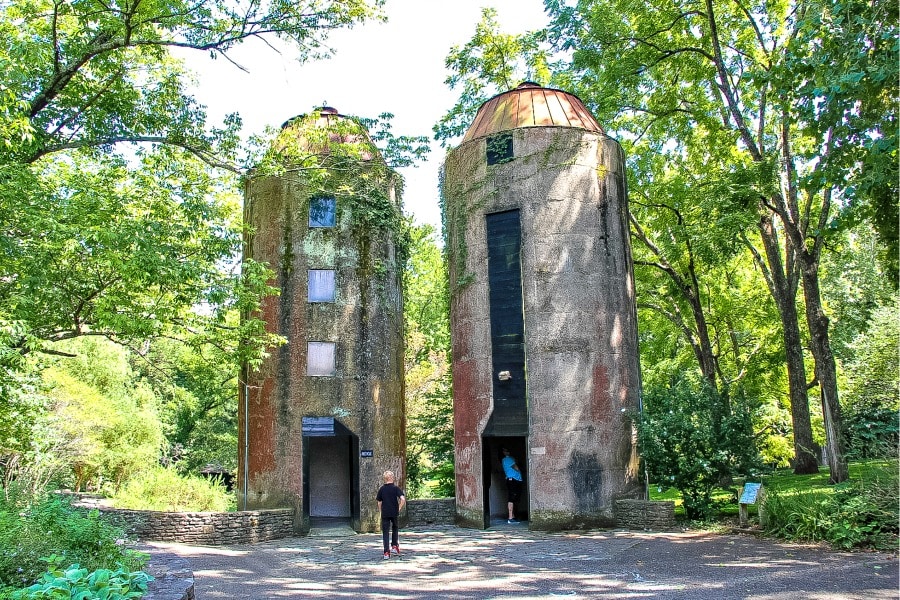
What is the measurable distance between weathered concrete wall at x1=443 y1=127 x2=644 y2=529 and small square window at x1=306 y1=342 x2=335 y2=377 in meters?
3.49

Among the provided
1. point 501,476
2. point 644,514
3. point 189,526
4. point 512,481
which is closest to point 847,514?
point 644,514

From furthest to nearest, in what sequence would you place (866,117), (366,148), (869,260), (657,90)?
(869,260)
(657,90)
(366,148)
(866,117)

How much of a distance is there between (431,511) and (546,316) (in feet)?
20.6

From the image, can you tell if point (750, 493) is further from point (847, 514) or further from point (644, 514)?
point (644, 514)

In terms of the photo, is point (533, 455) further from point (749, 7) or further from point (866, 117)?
point (749, 7)

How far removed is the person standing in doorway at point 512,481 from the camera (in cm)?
1831

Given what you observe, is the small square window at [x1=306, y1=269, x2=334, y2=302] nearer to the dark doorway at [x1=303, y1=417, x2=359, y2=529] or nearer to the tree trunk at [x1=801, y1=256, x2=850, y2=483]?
the dark doorway at [x1=303, y1=417, x2=359, y2=529]

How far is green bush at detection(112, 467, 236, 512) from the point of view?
75.2ft

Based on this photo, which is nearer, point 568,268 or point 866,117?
point 866,117

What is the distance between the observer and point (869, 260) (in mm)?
36906

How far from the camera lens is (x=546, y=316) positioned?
1745 centimetres

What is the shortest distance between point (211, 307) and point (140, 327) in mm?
2709

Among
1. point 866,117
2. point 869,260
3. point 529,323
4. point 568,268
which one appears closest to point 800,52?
point 866,117

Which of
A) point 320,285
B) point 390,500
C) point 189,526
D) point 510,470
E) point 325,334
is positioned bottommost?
point 189,526
